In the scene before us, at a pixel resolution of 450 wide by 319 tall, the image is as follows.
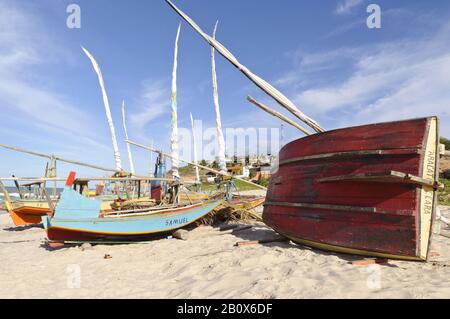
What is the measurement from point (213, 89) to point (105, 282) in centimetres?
2092

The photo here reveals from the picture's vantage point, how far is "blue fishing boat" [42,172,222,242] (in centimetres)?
788

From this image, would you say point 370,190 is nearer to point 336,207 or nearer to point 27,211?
point 336,207

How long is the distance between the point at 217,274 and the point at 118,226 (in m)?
4.36

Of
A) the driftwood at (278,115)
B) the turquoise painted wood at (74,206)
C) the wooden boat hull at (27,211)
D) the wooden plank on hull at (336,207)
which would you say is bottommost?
the wooden boat hull at (27,211)

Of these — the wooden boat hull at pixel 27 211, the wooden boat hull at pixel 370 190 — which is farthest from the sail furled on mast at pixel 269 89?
the wooden boat hull at pixel 27 211

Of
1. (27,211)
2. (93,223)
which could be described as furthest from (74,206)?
(27,211)

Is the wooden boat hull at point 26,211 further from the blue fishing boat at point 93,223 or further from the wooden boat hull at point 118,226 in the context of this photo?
the wooden boat hull at point 118,226

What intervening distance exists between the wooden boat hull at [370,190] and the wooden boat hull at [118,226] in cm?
442

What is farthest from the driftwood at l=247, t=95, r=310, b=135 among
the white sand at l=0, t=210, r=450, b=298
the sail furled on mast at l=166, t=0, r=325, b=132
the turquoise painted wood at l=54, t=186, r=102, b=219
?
the turquoise painted wood at l=54, t=186, r=102, b=219

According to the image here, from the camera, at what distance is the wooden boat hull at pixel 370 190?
15.1ft

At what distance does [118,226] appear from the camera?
8.45 meters

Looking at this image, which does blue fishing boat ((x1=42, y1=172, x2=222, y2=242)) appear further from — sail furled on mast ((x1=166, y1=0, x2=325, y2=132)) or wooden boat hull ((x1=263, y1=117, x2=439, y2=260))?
sail furled on mast ((x1=166, y1=0, x2=325, y2=132))

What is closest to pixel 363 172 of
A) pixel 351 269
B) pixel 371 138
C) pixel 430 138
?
pixel 371 138

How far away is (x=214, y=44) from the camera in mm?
6863
